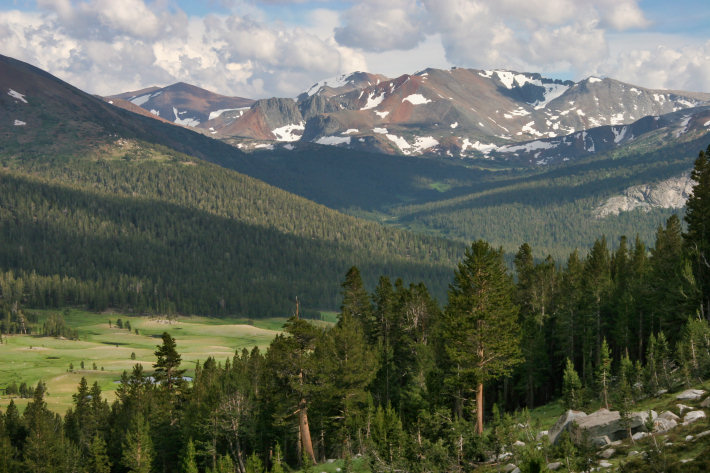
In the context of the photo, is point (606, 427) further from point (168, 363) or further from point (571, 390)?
point (168, 363)

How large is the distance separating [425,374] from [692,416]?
35.1 metres

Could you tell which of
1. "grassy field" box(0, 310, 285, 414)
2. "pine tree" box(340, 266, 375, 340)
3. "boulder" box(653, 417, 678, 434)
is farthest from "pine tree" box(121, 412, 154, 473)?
"grassy field" box(0, 310, 285, 414)

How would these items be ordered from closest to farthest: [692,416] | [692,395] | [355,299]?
1. [692,416]
2. [692,395]
3. [355,299]

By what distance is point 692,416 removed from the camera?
1344 inches

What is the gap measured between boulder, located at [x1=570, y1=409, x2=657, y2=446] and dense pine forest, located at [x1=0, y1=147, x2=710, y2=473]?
5033 millimetres

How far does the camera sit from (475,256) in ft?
155

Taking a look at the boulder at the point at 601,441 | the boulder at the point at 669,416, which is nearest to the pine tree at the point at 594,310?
the boulder at the point at 669,416

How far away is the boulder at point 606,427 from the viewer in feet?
112

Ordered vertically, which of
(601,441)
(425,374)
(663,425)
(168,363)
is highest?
(663,425)

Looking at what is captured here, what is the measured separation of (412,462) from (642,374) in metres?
23.6

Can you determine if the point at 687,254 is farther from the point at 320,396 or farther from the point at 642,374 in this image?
the point at 320,396

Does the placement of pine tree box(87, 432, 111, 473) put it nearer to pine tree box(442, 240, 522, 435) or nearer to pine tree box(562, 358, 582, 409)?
pine tree box(442, 240, 522, 435)

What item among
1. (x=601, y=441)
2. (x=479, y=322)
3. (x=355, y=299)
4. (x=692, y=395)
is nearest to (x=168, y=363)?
(x=355, y=299)

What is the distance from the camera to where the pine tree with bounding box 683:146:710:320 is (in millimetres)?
63344
